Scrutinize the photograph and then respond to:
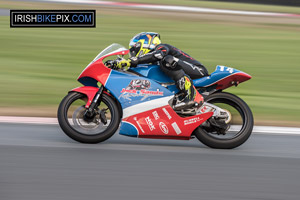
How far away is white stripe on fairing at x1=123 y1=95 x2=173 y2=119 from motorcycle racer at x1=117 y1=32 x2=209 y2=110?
164 millimetres

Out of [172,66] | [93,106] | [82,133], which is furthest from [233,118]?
[82,133]

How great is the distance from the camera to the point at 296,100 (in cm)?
1025

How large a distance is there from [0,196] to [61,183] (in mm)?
613

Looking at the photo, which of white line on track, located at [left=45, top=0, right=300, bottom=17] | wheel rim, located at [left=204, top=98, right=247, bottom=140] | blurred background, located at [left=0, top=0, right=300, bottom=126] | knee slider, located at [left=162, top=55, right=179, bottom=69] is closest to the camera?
knee slider, located at [left=162, top=55, right=179, bottom=69]

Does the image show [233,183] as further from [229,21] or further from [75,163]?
[229,21]

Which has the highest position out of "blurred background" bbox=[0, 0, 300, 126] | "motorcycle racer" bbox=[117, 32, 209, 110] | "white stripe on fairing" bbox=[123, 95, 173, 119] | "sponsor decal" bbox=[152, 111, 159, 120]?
"motorcycle racer" bbox=[117, 32, 209, 110]

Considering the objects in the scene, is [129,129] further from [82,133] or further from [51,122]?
[51,122]

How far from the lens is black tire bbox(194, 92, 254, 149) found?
6676 millimetres

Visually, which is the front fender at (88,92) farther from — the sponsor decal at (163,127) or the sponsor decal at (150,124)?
the sponsor decal at (163,127)

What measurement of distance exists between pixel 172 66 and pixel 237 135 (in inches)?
45.1

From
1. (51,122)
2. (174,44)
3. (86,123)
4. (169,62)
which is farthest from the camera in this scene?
(174,44)

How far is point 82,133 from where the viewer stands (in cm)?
669

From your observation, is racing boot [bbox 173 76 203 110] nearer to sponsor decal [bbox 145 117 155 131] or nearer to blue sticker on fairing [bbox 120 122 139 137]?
sponsor decal [bbox 145 117 155 131]

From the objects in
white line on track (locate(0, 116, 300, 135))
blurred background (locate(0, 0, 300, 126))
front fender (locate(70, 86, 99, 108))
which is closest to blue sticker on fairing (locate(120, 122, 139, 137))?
front fender (locate(70, 86, 99, 108))
